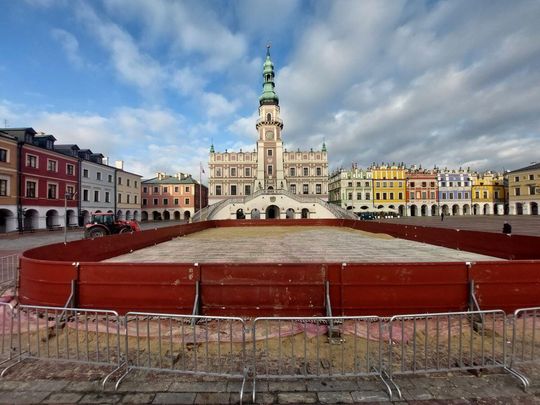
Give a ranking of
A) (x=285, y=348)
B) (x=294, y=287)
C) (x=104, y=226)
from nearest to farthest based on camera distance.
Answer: (x=285, y=348)
(x=294, y=287)
(x=104, y=226)

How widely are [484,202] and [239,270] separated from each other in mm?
91391

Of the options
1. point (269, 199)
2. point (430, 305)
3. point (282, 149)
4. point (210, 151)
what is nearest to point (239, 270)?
point (430, 305)

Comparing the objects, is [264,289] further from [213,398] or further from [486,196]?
[486,196]

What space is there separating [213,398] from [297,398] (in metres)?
1.11

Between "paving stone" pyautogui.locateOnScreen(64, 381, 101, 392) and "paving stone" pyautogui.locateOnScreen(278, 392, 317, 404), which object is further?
"paving stone" pyautogui.locateOnScreen(64, 381, 101, 392)

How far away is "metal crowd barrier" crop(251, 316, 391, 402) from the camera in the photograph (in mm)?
3785

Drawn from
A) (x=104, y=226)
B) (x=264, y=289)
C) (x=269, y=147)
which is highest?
(x=269, y=147)

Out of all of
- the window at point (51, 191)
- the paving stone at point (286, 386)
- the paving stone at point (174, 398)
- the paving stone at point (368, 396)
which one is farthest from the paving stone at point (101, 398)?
the window at point (51, 191)

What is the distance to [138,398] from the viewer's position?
3469 mm

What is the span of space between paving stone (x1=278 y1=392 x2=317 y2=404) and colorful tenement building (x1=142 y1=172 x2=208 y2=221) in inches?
2359

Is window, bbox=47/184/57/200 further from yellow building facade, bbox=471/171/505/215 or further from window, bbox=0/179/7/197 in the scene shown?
yellow building facade, bbox=471/171/505/215

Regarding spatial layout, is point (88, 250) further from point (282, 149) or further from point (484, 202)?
point (484, 202)

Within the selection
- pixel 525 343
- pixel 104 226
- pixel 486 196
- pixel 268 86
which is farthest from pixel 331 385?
pixel 486 196

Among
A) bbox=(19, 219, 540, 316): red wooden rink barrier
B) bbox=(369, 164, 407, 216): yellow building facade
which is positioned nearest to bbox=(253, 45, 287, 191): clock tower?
bbox=(369, 164, 407, 216): yellow building facade
